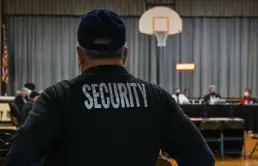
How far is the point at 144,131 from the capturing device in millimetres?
1427

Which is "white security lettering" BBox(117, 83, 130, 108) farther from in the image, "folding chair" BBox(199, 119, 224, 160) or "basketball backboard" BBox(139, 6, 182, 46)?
"basketball backboard" BBox(139, 6, 182, 46)

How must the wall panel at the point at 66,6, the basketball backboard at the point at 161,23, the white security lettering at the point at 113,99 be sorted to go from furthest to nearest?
the wall panel at the point at 66,6
the basketball backboard at the point at 161,23
the white security lettering at the point at 113,99

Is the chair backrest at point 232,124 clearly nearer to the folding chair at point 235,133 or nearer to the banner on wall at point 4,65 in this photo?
the folding chair at point 235,133

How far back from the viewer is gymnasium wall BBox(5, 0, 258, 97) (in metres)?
19.6

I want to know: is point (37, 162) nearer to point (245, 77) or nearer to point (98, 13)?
point (98, 13)

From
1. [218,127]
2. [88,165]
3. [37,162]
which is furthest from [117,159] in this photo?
[218,127]

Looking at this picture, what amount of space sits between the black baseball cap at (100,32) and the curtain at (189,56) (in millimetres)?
18418

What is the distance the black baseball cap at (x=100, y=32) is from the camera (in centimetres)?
142

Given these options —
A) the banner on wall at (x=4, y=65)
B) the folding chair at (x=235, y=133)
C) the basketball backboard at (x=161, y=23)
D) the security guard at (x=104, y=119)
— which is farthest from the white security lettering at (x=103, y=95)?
the banner on wall at (x=4, y=65)

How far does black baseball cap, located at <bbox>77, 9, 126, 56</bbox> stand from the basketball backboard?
47.0 feet

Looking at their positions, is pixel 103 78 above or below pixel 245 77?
above

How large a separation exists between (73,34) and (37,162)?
18698 mm

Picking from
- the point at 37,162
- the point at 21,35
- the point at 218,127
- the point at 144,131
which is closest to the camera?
the point at 37,162

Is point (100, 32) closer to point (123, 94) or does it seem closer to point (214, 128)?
point (123, 94)
